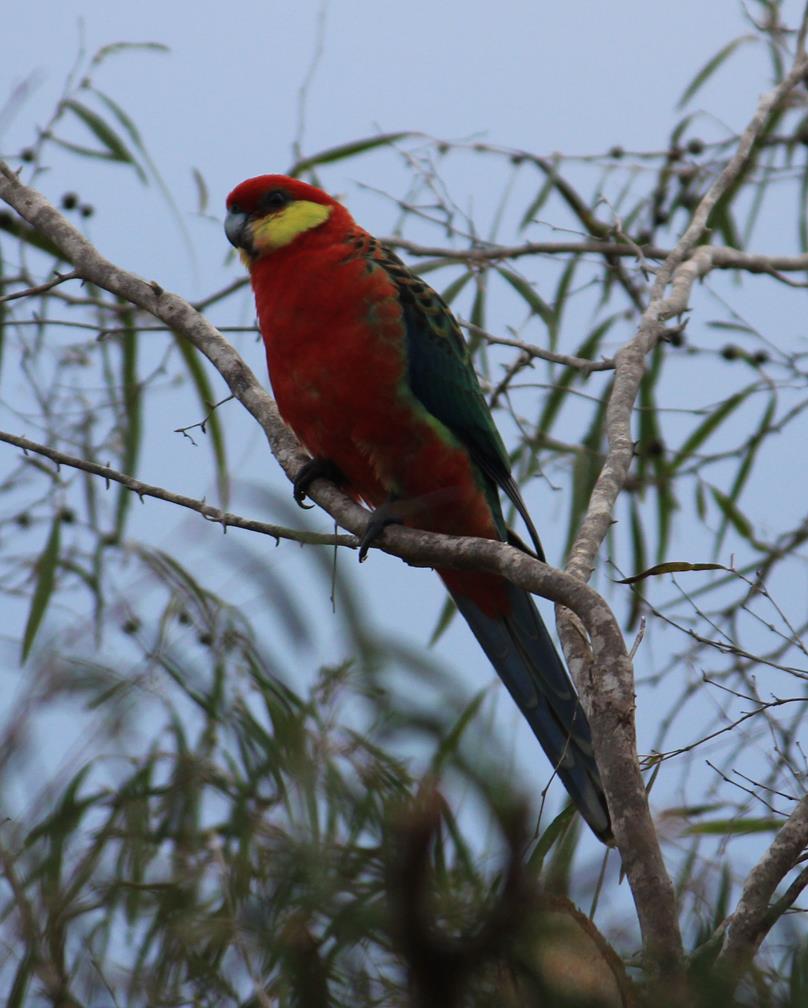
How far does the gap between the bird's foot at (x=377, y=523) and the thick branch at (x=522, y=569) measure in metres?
0.03

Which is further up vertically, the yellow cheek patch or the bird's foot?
the yellow cheek patch

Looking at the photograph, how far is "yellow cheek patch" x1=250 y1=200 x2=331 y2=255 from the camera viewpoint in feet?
8.47

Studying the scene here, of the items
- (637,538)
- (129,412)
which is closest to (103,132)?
(129,412)

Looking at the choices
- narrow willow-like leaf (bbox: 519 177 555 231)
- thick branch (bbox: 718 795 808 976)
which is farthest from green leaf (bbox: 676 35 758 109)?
thick branch (bbox: 718 795 808 976)

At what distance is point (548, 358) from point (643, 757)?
1.06 meters

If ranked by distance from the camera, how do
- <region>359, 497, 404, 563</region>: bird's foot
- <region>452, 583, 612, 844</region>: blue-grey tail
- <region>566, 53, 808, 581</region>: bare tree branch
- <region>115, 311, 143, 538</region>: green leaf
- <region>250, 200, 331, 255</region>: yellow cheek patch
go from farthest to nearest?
1. <region>115, 311, 143, 538</region>: green leaf
2. <region>250, 200, 331, 255</region>: yellow cheek patch
3. <region>452, 583, 612, 844</region>: blue-grey tail
4. <region>359, 497, 404, 563</region>: bird's foot
5. <region>566, 53, 808, 581</region>: bare tree branch

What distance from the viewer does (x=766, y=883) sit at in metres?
1.42

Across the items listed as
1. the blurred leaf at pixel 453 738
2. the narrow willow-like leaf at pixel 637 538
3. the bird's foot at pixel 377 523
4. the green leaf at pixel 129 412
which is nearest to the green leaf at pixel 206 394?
the green leaf at pixel 129 412

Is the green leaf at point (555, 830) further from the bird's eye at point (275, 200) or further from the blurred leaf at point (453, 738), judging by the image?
the bird's eye at point (275, 200)

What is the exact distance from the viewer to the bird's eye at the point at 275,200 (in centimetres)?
269

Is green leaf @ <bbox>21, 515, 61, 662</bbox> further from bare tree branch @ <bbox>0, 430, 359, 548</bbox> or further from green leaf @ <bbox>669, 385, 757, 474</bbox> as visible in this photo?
green leaf @ <bbox>669, 385, 757, 474</bbox>

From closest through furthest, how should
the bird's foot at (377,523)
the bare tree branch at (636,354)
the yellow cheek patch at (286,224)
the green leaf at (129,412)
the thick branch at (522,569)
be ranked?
the thick branch at (522,569) < the bare tree branch at (636,354) < the bird's foot at (377,523) < the yellow cheek patch at (286,224) < the green leaf at (129,412)

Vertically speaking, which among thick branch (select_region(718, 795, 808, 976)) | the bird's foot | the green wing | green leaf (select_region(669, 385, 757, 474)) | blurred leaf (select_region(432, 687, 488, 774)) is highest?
green leaf (select_region(669, 385, 757, 474))

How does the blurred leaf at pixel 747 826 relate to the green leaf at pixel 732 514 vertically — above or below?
below
